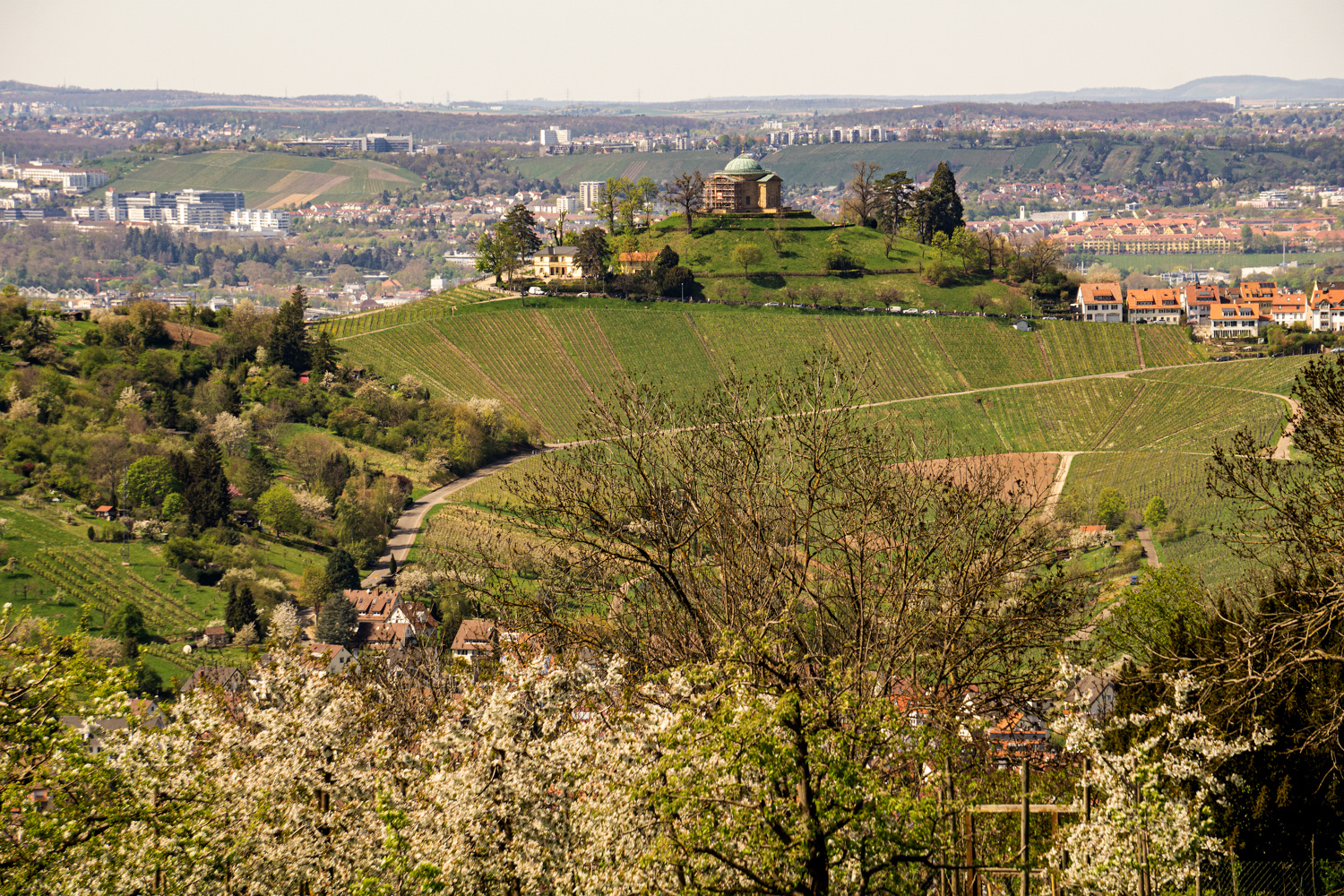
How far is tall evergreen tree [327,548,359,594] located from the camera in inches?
2116

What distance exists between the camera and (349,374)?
8000cm

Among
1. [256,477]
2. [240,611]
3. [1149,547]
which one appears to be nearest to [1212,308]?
[1149,547]

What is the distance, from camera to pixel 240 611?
48.7 metres

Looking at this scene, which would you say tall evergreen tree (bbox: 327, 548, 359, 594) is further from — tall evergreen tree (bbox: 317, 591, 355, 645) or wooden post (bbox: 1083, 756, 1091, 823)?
wooden post (bbox: 1083, 756, 1091, 823)

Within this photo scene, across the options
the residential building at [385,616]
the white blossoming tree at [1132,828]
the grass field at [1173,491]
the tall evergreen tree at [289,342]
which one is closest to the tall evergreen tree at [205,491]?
the residential building at [385,616]

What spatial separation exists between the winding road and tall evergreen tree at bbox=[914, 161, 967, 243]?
99.0 feet

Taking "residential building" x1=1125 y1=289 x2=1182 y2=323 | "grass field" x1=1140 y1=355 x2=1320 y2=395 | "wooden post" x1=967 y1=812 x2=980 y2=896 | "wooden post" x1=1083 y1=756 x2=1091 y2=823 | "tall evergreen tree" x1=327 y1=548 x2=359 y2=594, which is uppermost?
"wooden post" x1=1083 y1=756 x2=1091 y2=823

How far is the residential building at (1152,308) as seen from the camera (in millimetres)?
98875

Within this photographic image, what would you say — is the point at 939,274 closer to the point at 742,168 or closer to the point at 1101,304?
the point at 1101,304

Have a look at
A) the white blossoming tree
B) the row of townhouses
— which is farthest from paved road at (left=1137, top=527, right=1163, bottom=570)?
the row of townhouses

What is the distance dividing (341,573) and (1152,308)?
7443 cm

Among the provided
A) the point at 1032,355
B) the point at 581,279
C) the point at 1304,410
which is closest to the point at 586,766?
the point at 1304,410

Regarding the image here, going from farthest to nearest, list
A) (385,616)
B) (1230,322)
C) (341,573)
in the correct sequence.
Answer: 1. (1230,322)
2. (341,573)
3. (385,616)

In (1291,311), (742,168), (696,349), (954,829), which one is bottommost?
(696,349)
